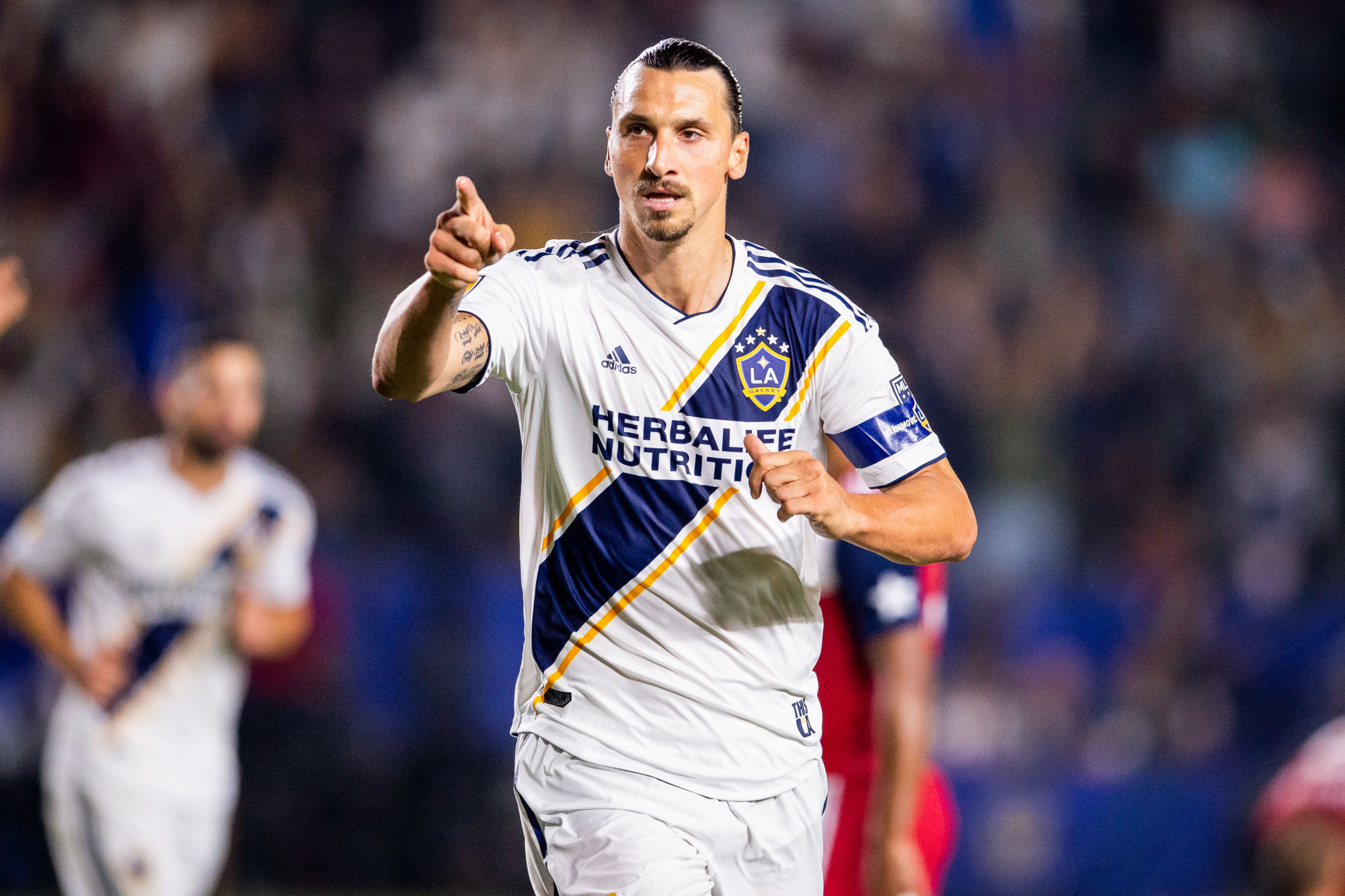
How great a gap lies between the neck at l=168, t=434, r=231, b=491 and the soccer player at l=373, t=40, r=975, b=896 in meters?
3.82

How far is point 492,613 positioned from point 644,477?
219 inches

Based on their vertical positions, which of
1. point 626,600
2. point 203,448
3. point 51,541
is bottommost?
point 51,541

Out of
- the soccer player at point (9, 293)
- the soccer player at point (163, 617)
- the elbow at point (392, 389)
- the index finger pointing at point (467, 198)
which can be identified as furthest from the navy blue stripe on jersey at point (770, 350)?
the soccer player at point (163, 617)

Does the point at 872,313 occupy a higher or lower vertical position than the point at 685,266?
lower

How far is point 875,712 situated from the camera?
5016 mm

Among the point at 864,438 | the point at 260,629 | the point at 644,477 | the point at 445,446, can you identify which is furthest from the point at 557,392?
the point at 445,446

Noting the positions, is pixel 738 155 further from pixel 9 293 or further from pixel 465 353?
pixel 9 293

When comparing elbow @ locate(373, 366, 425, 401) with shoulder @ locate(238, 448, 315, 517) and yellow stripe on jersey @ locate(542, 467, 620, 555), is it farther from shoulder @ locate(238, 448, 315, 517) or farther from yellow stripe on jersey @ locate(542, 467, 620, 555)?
shoulder @ locate(238, 448, 315, 517)

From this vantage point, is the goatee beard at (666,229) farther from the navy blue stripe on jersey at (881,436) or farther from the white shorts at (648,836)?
the white shorts at (648,836)

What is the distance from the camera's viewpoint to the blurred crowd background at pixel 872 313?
31.2 ft

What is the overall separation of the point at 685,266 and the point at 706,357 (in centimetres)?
28

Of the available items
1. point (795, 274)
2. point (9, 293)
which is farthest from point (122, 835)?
point (795, 274)

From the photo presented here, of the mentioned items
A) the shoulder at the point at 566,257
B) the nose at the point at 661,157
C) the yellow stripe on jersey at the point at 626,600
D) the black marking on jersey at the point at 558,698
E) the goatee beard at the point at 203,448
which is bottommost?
the goatee beard at the point at 203,448

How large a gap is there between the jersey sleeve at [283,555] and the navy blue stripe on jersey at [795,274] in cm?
394
